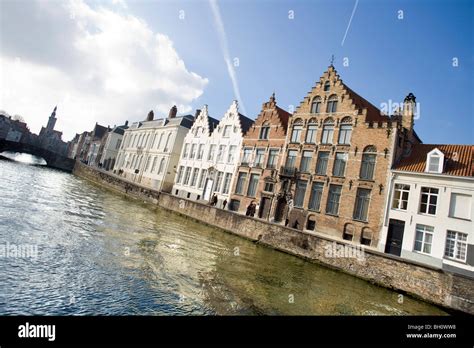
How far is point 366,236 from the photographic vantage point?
21.4 metres

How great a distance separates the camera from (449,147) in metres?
21.1

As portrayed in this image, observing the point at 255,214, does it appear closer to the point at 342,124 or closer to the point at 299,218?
the point at 299,218

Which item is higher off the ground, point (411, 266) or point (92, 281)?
point (411, 266)

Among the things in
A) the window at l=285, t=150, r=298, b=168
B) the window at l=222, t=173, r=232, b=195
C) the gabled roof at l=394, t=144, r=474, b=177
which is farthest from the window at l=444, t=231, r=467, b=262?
the window at l=222, t=173, r=232, b=195

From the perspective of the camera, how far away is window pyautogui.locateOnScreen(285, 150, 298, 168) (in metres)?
27.8

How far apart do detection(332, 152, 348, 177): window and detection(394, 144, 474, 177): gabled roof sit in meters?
4.02

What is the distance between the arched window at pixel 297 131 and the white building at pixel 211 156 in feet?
24.1

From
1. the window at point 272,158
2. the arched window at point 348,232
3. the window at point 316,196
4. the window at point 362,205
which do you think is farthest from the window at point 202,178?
the window at point 362,205

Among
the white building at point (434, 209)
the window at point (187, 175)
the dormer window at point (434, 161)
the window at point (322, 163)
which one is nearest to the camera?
the white building at point (434, 209)

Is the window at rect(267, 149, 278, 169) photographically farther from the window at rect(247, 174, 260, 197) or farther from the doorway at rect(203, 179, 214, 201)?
the doorway at rect(203, 179, 214, 201)

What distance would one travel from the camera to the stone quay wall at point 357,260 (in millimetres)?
13305

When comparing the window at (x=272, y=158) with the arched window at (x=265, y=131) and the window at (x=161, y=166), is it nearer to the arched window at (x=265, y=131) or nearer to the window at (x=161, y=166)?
the arched window at (x=265, y=131)
